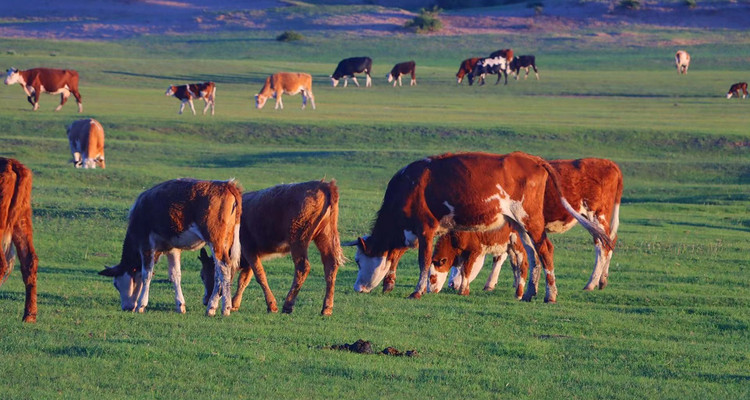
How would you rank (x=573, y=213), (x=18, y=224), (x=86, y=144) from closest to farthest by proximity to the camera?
(x=18, y=224) < (x=573, y=213) < (x=86, y=144)

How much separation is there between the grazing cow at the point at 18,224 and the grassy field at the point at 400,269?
0.42 m

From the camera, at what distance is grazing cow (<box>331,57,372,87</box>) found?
5878cm

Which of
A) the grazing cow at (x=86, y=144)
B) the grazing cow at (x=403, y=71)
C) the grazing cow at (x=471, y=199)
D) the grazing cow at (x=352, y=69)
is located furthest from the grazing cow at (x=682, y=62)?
the grazing cow at (x=471, y=199)

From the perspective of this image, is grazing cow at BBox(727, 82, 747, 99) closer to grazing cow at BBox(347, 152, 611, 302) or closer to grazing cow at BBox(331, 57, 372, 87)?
grazing cow at BBox(331, 57, 372, 87)

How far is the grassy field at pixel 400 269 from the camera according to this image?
913 cm

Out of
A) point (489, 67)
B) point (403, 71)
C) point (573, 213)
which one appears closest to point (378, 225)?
point (573, 213)

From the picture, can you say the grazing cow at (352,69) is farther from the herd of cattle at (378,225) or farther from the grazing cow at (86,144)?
the herd of cattle at (378,225)

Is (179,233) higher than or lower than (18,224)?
lower

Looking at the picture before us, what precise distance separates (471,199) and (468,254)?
1.36m

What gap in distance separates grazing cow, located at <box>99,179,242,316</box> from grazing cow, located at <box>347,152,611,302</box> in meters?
2.96

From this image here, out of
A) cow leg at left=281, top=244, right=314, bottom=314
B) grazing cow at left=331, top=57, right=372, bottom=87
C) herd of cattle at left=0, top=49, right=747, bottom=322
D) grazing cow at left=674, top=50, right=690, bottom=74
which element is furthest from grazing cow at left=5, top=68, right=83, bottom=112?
grazing cow at left=674, top=50, right=690, bottom=74

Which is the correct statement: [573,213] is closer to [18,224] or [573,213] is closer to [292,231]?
[292,231]

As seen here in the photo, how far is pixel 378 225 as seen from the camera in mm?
14648

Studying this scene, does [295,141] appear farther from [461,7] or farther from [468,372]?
[461,7]
